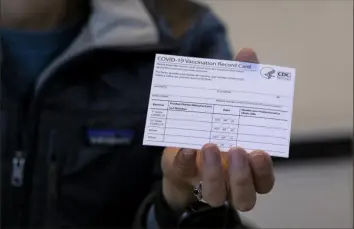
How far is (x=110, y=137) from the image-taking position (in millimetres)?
716

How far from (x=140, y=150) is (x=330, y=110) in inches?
15.5

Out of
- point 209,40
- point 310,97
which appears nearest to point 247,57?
point 209,40

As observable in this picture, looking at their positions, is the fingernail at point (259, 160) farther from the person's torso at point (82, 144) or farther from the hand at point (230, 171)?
the person's torso at point (82, 144)

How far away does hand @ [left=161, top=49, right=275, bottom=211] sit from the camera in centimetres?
45

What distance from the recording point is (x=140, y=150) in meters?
0.71

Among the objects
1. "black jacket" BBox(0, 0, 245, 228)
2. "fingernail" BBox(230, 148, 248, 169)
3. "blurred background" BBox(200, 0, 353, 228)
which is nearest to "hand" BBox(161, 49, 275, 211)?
"fingernail" BBox(230, 148, 248, 169)

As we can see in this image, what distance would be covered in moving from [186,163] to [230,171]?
0.15 ft

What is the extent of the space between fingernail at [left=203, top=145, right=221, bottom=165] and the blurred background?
484mm

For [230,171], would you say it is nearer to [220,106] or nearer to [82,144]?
[220,106]

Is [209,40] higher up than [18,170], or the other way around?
[209,40]

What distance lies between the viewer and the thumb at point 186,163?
47 centimetres

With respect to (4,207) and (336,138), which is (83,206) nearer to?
(4,207)

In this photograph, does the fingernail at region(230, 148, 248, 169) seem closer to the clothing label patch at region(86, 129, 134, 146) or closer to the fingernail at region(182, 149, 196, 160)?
the fingernail at region(182, 149, 196, 160)

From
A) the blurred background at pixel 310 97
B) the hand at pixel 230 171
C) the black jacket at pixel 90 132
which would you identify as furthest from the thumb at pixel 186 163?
the blurred background at pixel 310 97
